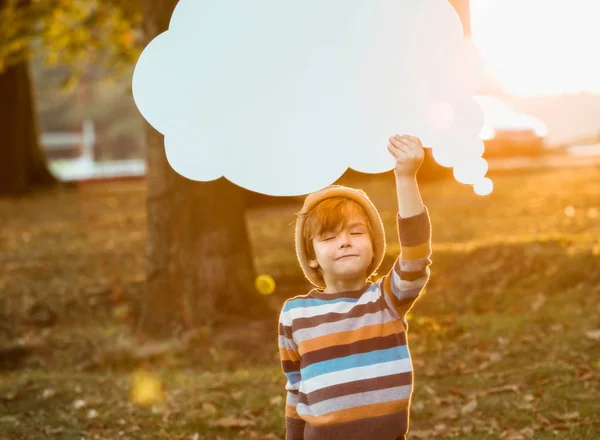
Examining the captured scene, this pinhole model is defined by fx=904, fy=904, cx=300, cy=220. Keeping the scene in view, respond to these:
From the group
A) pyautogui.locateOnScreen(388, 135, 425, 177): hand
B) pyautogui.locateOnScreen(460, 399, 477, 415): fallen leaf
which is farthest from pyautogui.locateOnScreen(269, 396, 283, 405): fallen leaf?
pyautogui.locateOnScreen(388, 135, 425, 177): hand

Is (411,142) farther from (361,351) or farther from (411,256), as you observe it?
(361,351)

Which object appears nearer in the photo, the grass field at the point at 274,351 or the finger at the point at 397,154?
the finger at the point at 397,154

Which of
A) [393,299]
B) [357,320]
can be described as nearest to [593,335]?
[393,299]

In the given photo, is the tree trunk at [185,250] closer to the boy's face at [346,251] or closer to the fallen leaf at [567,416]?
the fallen leaf at [567,416]

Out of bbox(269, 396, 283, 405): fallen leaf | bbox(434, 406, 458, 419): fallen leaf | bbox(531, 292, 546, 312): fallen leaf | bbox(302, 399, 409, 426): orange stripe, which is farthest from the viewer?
bbox(531, 292, 546, 312): fallen leaf

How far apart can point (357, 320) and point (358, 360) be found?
13 cm

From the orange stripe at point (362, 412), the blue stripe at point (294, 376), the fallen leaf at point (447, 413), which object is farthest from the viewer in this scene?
the fallen leaf at point (447, 413)

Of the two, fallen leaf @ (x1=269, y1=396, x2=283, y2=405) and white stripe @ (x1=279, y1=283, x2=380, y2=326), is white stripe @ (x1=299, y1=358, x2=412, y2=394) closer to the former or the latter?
white stripe @ (x1=279, y1=283, x2=380, y2=326)

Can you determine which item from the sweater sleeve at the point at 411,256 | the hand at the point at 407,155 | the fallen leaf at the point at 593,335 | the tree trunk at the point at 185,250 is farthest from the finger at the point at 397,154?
the tree trunk at the point at 185,250

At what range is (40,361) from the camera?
7344 millimetres

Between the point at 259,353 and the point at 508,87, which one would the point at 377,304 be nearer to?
the point at 508,87

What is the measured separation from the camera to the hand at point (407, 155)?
296 centimetres

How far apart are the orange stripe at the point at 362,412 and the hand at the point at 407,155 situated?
0.75 m

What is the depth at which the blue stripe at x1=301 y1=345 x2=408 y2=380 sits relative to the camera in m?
2.95
